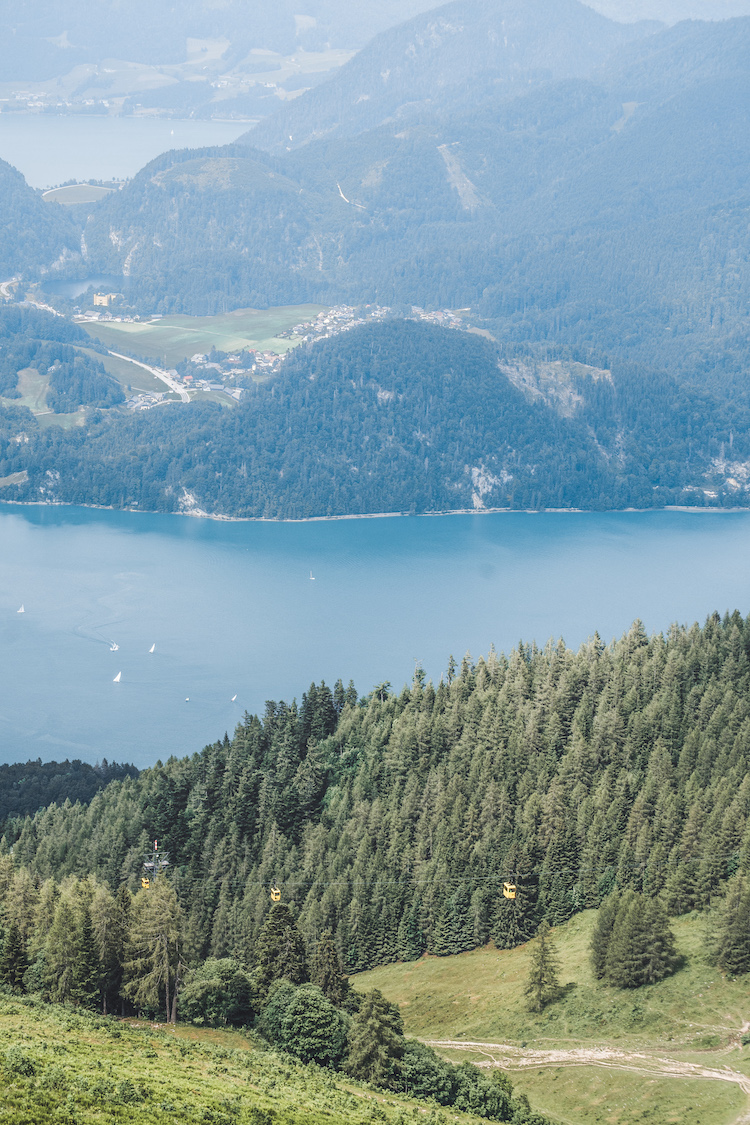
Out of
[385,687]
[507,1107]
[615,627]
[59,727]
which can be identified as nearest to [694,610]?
[615,627]

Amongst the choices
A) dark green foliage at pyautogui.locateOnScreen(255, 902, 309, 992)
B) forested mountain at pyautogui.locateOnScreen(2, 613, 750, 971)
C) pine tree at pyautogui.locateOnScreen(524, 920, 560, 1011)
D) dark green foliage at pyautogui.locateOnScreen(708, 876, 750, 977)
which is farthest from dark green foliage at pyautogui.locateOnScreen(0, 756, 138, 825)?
dark green foliage at pyautogui.locateOnScreen(708, 876, 750, 977)

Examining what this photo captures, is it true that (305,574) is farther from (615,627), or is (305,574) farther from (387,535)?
(615,627)

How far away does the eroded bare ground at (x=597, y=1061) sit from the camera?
46188 millimetres

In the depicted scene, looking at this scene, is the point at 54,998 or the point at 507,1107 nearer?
the point at 507,1107

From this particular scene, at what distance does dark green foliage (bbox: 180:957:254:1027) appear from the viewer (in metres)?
50.7

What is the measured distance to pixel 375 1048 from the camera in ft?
151

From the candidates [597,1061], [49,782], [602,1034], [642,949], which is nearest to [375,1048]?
[597,1061]

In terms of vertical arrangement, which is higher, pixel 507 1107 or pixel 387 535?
pixel 387 535

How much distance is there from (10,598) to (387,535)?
195 ft

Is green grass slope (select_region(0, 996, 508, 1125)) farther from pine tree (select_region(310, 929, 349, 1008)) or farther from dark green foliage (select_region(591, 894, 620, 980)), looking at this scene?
dark green foliage (select_region(591, 894, 620, 980))

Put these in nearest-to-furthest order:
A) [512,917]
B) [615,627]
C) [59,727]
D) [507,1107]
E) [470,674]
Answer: [507,1107] < [512,917] < [470,674] < [59,727] < [615,627]

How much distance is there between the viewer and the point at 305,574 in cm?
16788

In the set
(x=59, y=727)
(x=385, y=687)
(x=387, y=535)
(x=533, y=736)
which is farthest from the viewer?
(x=387, y=535)

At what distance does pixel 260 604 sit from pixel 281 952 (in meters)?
103
